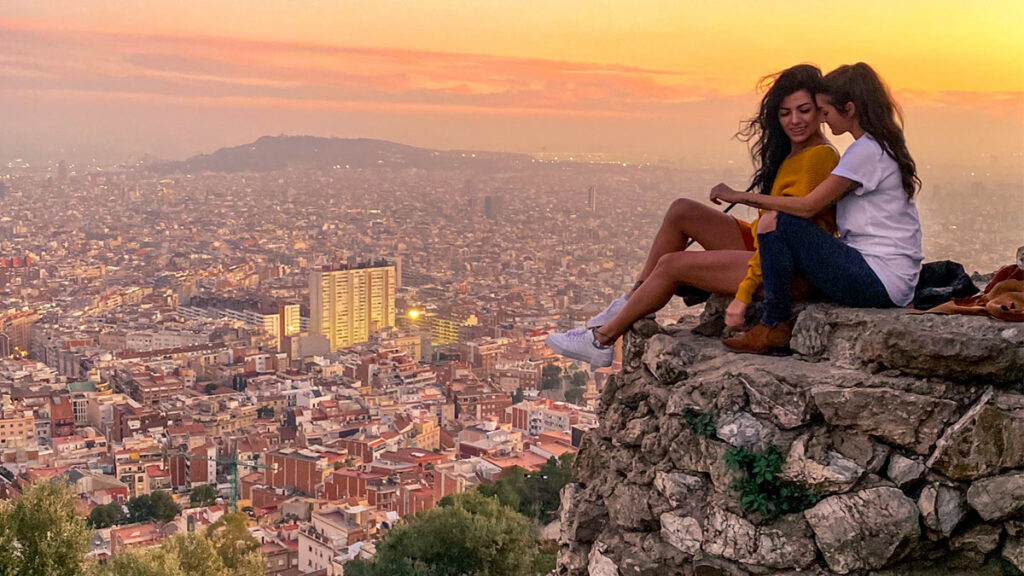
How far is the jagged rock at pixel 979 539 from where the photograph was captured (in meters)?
2.47

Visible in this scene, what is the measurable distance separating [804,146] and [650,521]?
1254mm

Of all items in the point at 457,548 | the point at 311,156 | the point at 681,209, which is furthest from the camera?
the point at 311,156

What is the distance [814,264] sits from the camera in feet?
9.50

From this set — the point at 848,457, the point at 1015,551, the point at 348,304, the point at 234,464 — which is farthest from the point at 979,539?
the point at 348,304

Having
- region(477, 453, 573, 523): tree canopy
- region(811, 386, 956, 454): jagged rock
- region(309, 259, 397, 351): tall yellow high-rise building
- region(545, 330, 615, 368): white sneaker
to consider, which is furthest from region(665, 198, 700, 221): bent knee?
region(309, 259, 397, 351): tall yellow high-rise building

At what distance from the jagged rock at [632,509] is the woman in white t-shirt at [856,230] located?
1.74 ft

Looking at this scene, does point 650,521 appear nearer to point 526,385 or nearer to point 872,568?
point 872,568

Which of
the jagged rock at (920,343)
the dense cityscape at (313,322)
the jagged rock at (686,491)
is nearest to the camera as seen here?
the jagged rock at (920,343)

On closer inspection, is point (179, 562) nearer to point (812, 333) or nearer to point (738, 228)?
point (738, 228)

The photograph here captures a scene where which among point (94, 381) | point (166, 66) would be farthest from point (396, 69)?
point (94, 381)

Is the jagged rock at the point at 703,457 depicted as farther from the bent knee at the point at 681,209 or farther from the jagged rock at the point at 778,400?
the bent knee at the point at 681,209

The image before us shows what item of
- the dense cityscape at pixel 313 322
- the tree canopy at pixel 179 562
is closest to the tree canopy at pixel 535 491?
the dense cityscape at pixel 313 322

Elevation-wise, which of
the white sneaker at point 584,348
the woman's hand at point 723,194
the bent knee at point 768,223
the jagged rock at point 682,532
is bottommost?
the jagged rock at point 682,532

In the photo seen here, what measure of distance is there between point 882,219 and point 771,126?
1.58 feet
